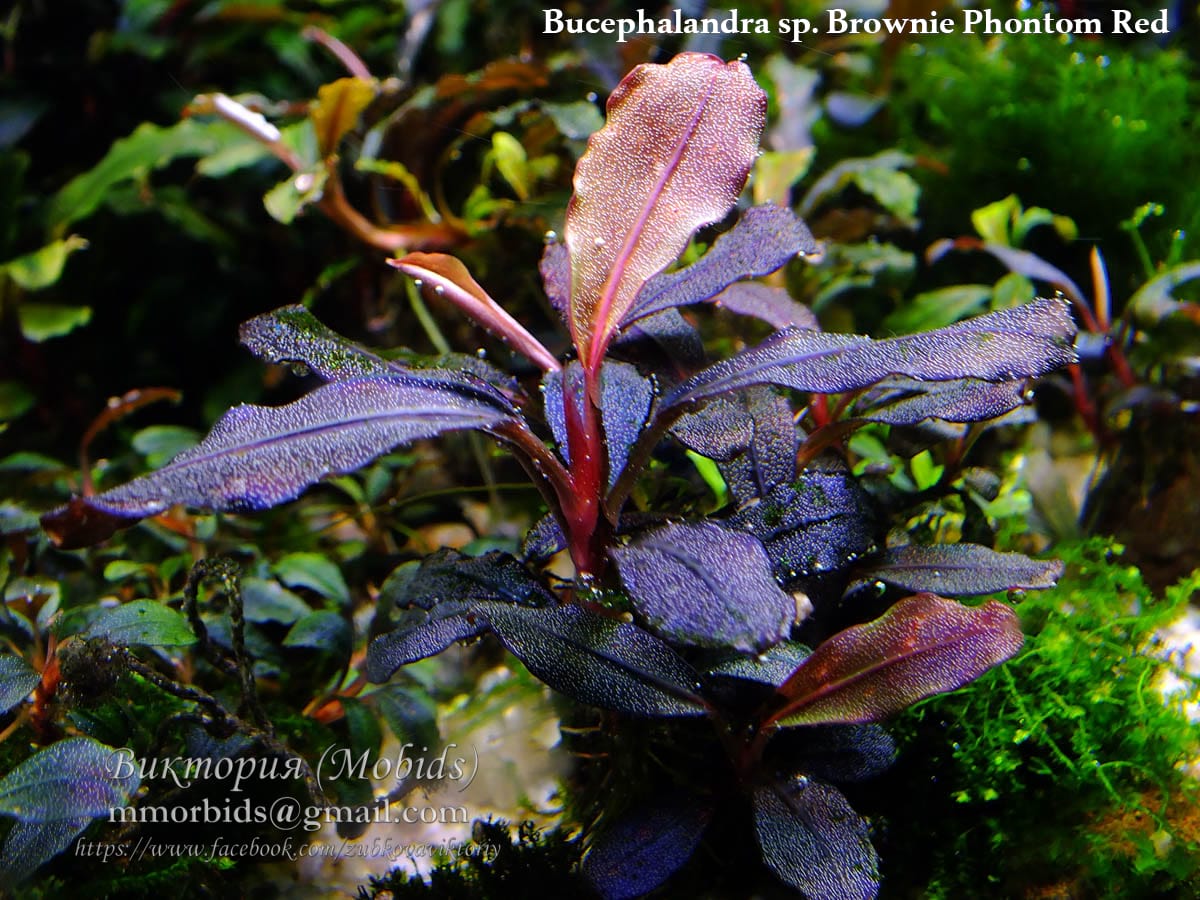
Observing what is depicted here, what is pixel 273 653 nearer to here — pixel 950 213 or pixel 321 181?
pixel 321 181

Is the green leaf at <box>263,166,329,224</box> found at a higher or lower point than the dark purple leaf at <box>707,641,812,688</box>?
higher

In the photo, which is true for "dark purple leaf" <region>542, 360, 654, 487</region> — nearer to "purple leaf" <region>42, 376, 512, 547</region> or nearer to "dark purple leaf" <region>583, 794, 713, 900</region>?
"purple leaf" <region>42, 376, 512, 547</region>

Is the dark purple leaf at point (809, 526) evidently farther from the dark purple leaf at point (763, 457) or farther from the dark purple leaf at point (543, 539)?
the dark purple leaf at point (543, 539)

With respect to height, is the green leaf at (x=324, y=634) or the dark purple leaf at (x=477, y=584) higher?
the dark purple leaf at (x=477, y=584)

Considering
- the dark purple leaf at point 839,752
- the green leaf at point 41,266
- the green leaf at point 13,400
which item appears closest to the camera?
the dark purple leaf at point 839,752

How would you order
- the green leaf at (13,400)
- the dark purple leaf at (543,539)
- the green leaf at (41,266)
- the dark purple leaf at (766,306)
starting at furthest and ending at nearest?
→ the green leaf at (13,400), the green leaf at (41,266), the dark purple leaf at (766,306), the dark purple leaf at (543,539)

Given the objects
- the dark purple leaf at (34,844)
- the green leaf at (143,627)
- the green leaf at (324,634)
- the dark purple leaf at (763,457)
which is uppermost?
the dark purple leaf at (763,457)

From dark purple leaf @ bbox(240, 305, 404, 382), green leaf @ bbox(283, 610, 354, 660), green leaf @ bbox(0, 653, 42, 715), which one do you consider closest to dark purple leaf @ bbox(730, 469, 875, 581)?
dark purple leaf @ bbox(240, 305, 404, 382)

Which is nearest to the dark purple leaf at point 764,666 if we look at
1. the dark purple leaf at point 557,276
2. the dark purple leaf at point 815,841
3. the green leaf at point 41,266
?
the dark purple leaf at point 815,841

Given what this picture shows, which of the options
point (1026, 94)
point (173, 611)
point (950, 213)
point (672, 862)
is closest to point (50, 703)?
point (173, 611)
